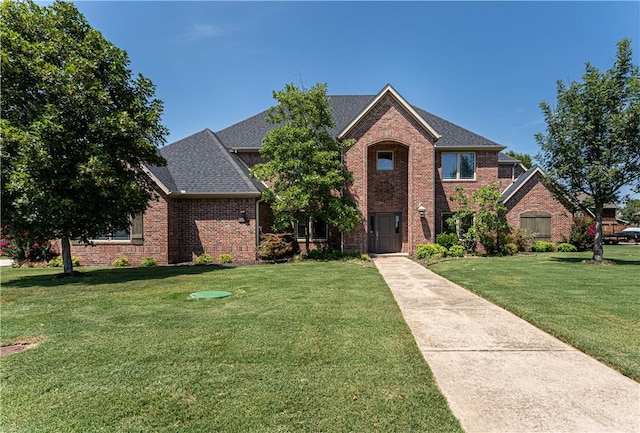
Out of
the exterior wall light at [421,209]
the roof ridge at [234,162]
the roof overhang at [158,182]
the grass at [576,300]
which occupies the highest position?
the roof ridge at [234,162]

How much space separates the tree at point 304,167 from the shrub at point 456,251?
19.4 feet

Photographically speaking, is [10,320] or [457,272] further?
A: [457,272]

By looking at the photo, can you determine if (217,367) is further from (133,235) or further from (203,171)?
(203,171)

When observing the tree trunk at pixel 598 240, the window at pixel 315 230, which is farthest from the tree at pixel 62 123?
the tree trunk at pixel 598 240

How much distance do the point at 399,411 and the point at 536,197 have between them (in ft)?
69.8

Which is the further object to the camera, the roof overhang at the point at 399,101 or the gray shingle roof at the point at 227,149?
the roof overhang at the point at 399,101

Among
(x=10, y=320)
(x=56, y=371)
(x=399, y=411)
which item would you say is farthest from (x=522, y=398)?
(x=10, y=320)

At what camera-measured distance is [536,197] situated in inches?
776

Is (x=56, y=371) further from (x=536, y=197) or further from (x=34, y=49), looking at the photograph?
(x=536, y=197)

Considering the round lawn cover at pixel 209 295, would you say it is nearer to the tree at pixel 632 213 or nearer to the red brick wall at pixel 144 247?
the red brick wall at pixel 144 247

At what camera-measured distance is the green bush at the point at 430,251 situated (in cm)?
1659

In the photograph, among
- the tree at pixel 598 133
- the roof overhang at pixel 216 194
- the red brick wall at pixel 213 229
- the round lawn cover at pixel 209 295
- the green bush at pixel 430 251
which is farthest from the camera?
the green bush at pixel 430 251

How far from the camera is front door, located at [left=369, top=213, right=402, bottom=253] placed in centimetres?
1941

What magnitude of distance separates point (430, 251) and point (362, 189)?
4.96 m
